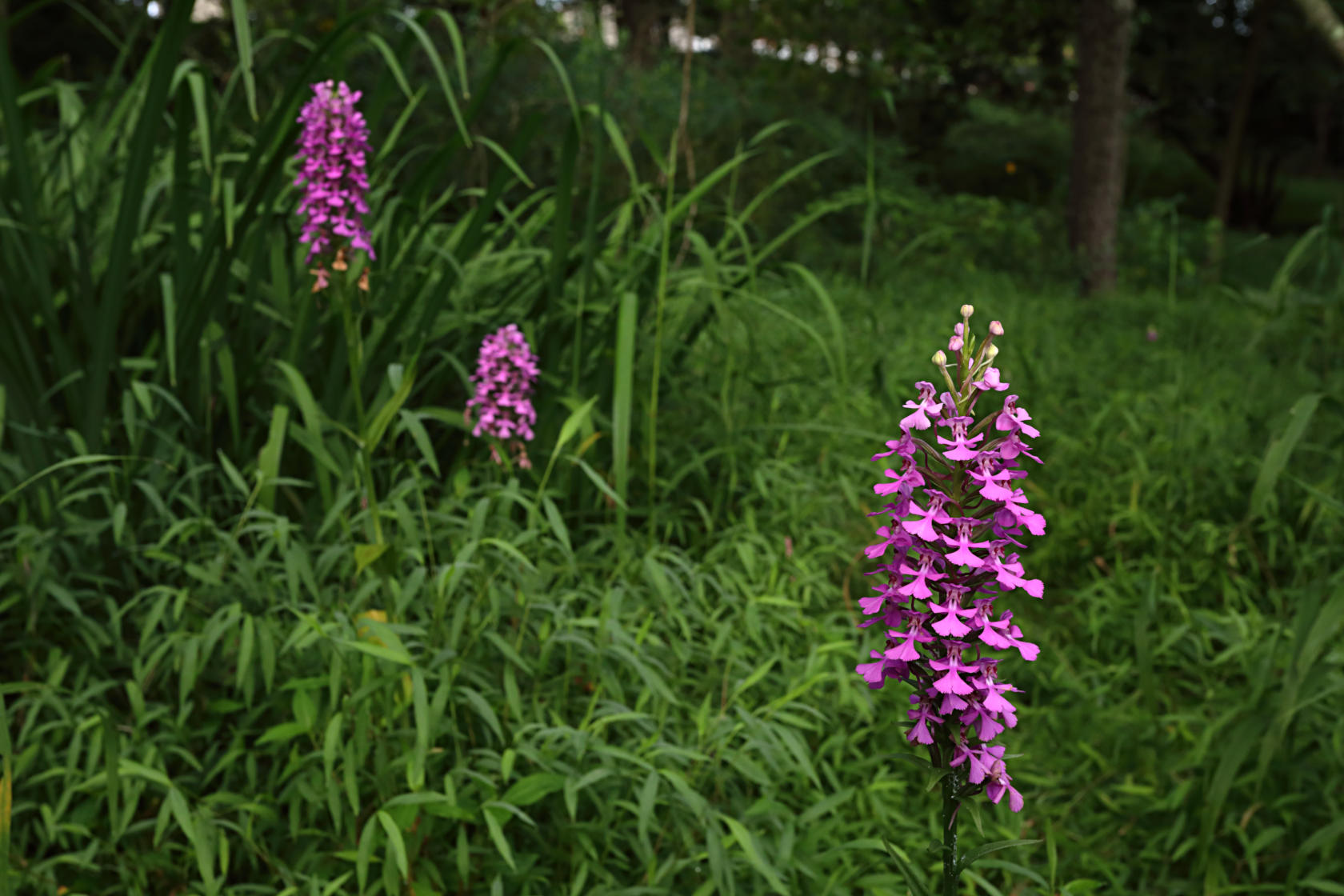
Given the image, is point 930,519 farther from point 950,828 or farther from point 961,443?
point 950,828

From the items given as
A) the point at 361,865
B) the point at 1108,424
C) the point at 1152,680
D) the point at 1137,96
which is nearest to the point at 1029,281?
the point at 1108,424

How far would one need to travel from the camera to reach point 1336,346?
130 inches

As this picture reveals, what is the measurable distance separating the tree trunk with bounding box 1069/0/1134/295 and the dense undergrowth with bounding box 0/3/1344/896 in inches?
154

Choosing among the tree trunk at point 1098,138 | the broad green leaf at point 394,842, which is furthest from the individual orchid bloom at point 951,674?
the tree trunk at point 1098,138

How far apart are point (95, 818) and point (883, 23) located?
9350 mm

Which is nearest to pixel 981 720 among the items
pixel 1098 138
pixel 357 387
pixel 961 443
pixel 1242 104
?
pixel 961 443

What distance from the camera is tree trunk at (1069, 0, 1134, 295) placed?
6.86 m

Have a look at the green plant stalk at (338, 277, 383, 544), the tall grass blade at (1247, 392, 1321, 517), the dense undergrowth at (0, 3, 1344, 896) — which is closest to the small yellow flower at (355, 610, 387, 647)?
the dense undergrowth at (0, 3, 1344, 896)

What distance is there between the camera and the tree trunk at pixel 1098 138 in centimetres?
686

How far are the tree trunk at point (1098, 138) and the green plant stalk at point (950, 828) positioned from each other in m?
6.53

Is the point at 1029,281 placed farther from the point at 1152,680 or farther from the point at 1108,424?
the point at 1152,680

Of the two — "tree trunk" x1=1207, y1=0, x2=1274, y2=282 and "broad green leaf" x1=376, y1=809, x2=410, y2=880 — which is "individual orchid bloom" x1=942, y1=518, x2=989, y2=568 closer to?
"broad green leaf" x1=376, y1=809, x2=410, y2=880

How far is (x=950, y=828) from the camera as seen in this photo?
112 cm

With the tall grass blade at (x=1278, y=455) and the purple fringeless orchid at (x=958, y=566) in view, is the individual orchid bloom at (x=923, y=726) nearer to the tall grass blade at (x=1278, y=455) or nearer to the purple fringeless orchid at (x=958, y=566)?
the purple fringeless orchid at (x=958, y=566)
